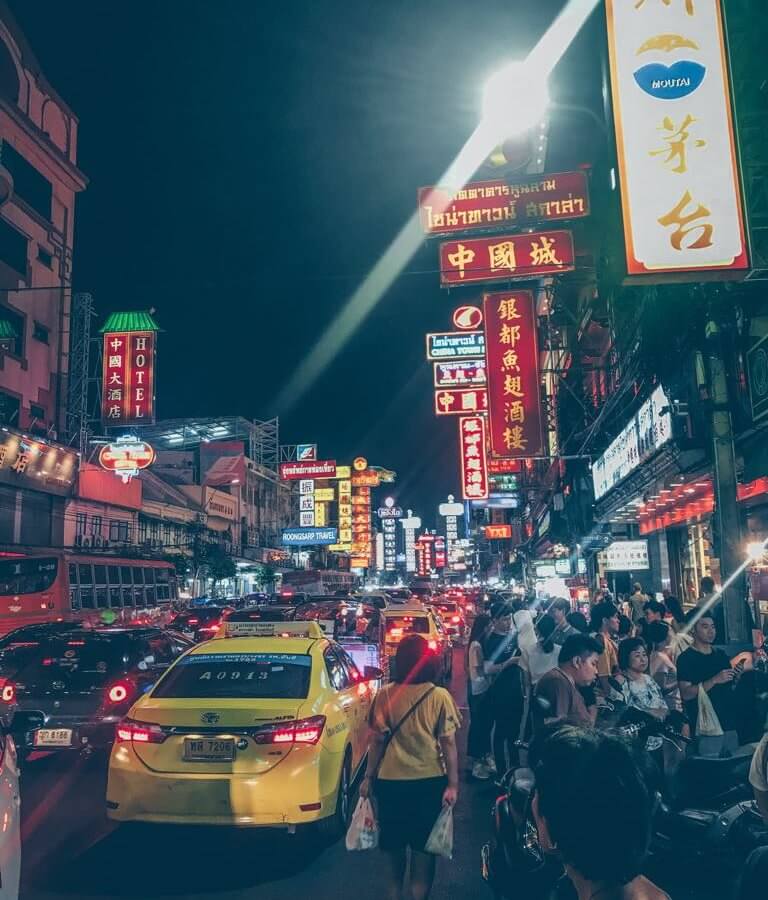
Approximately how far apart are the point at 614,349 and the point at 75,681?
1739cm

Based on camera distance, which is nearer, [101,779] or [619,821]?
[619,821]

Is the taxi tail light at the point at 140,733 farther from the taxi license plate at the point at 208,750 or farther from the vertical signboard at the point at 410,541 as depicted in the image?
the vertical signboard at the point at 410,541

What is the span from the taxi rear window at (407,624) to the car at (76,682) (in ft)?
30.2

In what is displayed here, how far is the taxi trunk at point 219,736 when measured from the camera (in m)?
6.20

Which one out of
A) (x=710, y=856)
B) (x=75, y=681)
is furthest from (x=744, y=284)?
(x=75, y=681)

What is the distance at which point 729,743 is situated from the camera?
6566 mm

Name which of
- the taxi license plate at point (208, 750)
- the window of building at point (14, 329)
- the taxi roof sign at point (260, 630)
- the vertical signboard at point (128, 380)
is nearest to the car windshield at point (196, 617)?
the vertical signboard at point (128, 380)

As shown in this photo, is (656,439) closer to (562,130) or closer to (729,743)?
(729,743)

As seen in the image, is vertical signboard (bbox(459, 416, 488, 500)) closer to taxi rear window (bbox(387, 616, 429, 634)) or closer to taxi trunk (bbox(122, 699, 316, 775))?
taxi rear window (bbox(387, 616, 429, 634))

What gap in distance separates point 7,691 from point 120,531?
114 ft

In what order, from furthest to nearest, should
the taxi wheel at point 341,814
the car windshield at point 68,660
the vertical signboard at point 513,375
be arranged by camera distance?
the vertical signboard at point 513,375 < the car windshield at point 68,660 < the taxi wheel at point 341,814

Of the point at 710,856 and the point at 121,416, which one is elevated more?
the point at 121,416

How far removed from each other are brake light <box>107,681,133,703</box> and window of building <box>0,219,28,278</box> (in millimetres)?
29246

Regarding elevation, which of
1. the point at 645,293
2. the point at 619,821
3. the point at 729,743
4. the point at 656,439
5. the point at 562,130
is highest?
the point at 562,130
